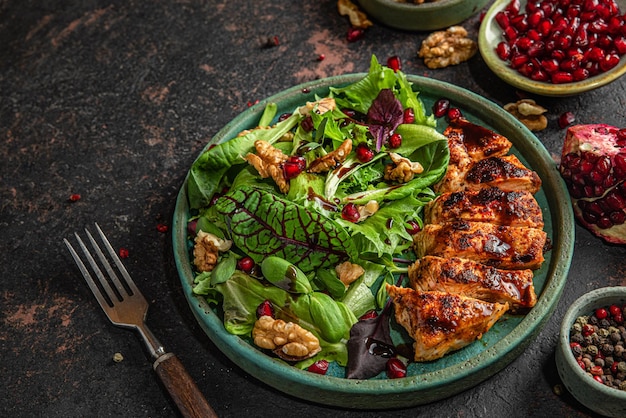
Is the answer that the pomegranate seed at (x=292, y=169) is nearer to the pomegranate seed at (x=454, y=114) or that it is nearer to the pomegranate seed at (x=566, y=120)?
the pomegranate seed at (x=454, y=114)

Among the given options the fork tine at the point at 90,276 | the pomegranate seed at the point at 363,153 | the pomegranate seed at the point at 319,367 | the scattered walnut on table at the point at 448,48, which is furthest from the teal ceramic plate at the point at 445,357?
the scattered walnut on table at the point at 448,48

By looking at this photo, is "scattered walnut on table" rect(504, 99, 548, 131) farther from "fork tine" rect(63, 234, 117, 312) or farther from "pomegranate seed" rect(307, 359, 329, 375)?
"fork tine" rect(63, 234, 117, 312)

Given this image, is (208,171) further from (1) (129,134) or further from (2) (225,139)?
(1) (129,134)

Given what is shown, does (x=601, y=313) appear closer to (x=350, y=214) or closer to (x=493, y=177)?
(x=493, y=177)

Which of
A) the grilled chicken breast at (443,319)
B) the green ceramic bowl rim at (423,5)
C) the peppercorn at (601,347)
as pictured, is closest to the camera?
the grilled chicken breast at (443,319)

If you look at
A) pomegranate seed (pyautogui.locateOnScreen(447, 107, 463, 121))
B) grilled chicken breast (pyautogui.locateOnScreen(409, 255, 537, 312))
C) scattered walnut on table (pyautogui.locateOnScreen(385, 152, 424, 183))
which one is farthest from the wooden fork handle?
pomegranate seed (pyautogui.locateOnScreen(447, 107, 463, 121))
